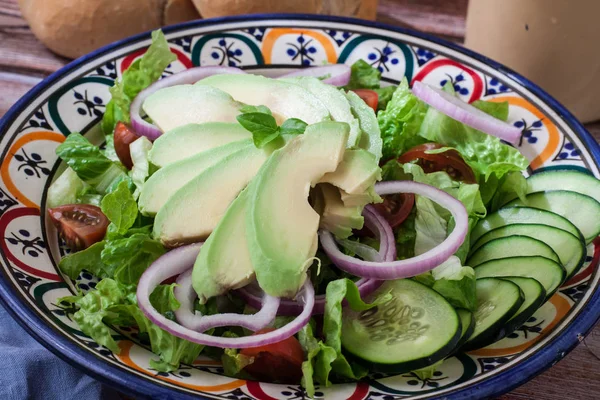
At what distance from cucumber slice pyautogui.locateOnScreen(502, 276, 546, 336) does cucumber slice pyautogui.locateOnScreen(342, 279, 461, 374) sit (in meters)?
0.15

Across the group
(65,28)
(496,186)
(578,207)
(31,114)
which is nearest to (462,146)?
(496,186)

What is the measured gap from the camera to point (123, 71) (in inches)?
87.5

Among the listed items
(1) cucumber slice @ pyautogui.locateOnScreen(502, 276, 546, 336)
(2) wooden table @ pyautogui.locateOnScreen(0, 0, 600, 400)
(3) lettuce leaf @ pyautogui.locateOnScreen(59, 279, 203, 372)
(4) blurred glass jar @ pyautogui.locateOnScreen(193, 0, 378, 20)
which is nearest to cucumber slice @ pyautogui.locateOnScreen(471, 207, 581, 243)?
(1) cucumber slice @ pyautogui.locateOnScreen(502, 276, 546, 336)

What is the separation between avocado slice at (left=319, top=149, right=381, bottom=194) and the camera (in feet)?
5.18

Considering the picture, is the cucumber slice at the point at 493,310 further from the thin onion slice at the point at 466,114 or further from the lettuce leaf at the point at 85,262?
the lettuce leaf at the point at 85,262

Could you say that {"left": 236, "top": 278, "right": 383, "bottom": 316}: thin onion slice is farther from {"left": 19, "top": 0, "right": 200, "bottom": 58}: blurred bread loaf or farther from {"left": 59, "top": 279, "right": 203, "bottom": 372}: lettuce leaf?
{"left": 19, "top": 0, "right": 200, "bottom": 58}: blurred bread loaf

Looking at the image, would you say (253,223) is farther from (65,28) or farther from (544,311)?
(65,28)

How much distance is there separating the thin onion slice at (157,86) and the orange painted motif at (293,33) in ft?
1.07

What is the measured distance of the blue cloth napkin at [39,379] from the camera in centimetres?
150

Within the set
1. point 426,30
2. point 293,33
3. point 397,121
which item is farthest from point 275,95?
point 426,30

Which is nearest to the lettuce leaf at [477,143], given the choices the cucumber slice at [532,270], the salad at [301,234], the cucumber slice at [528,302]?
the salad at [301,234]

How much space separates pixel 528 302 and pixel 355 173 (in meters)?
0.52

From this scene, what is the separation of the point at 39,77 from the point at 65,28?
25 centimetres

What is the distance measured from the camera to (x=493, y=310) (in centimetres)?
154
